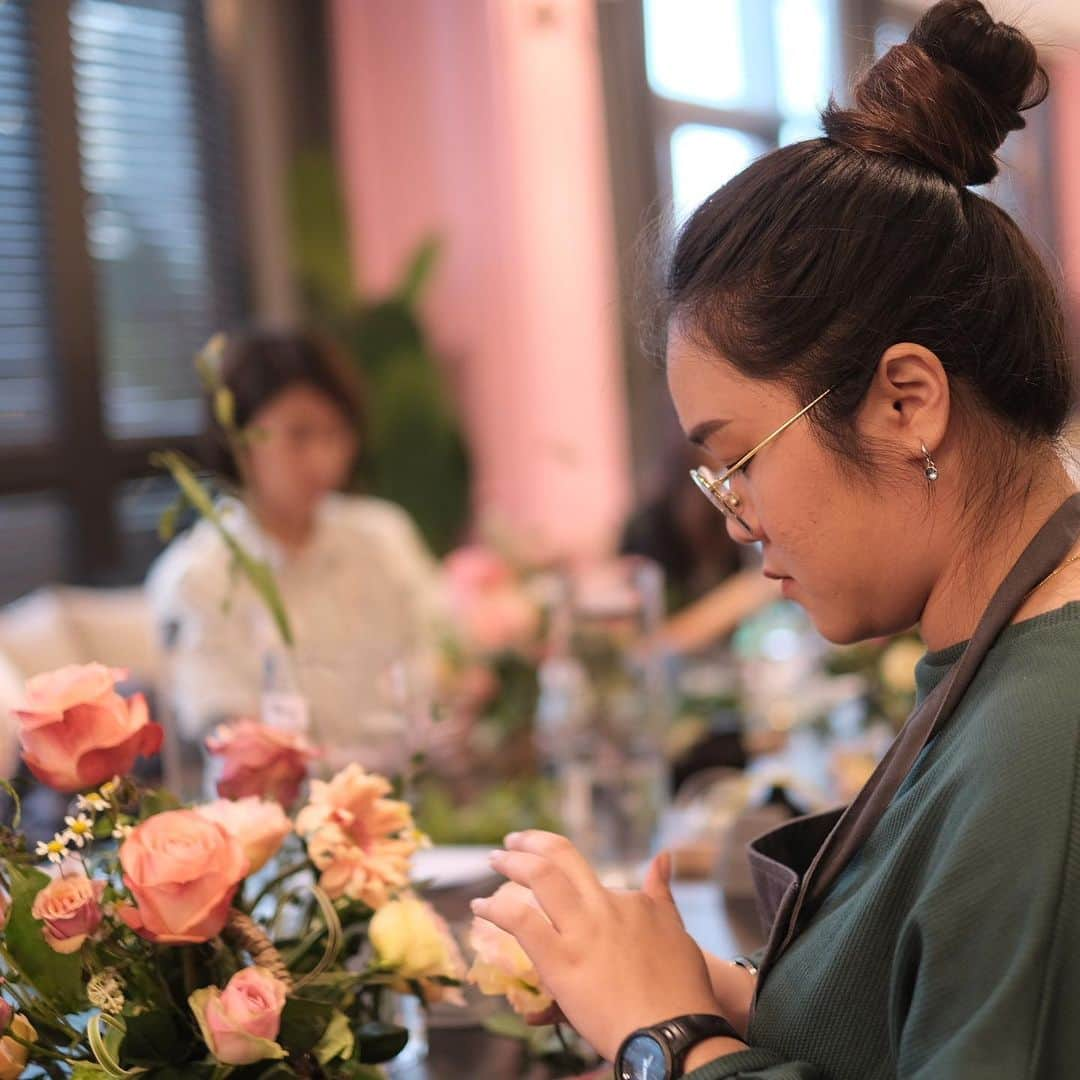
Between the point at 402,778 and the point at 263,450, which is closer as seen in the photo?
the point at 402,778

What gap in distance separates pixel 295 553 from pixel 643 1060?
2.32 meters

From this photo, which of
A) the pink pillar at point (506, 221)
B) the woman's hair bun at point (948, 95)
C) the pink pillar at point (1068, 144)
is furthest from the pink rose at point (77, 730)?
the pink pillar at point (1068, 144)

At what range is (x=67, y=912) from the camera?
2.83 feet

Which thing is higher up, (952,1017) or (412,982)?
(952,1017)

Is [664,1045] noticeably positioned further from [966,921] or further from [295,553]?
[295,553]

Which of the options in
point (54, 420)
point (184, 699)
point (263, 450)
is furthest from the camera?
point (54, 420)

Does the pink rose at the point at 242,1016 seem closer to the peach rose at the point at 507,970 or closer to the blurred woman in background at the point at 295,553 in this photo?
the peach rose at the point at 507,970

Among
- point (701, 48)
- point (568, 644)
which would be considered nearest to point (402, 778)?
point (568, 644)

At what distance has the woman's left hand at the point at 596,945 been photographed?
856 millimetres

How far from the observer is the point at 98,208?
4254 millimetres

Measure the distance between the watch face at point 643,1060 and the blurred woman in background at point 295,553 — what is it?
0.80 meters

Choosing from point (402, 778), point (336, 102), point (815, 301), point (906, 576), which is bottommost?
point (402, 778)

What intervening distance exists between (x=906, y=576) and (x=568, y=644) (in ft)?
3.97

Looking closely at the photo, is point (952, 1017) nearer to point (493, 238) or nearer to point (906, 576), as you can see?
point (906, 576)
